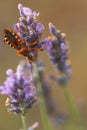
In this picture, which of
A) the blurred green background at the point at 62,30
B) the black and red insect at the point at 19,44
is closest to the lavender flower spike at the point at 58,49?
the black and red insect at the point at 19,44

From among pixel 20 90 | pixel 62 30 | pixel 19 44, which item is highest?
pixel 62 30

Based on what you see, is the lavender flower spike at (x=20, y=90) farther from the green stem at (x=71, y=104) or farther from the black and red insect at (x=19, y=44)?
the green stem at (x=71, y=104)

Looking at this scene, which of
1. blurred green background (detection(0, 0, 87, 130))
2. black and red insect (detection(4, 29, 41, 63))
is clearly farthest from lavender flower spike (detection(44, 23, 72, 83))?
blurred green background (detection(0, 0, 87, 130))

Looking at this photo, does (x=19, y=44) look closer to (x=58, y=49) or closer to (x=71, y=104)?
(x=58, y=49)

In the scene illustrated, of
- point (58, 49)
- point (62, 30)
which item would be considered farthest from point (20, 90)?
point (62, 30)

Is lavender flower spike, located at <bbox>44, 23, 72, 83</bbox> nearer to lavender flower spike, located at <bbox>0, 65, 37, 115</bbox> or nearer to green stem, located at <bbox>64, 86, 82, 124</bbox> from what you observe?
green stem, located at <bbox>64, 86, 82, 124</bbox>
